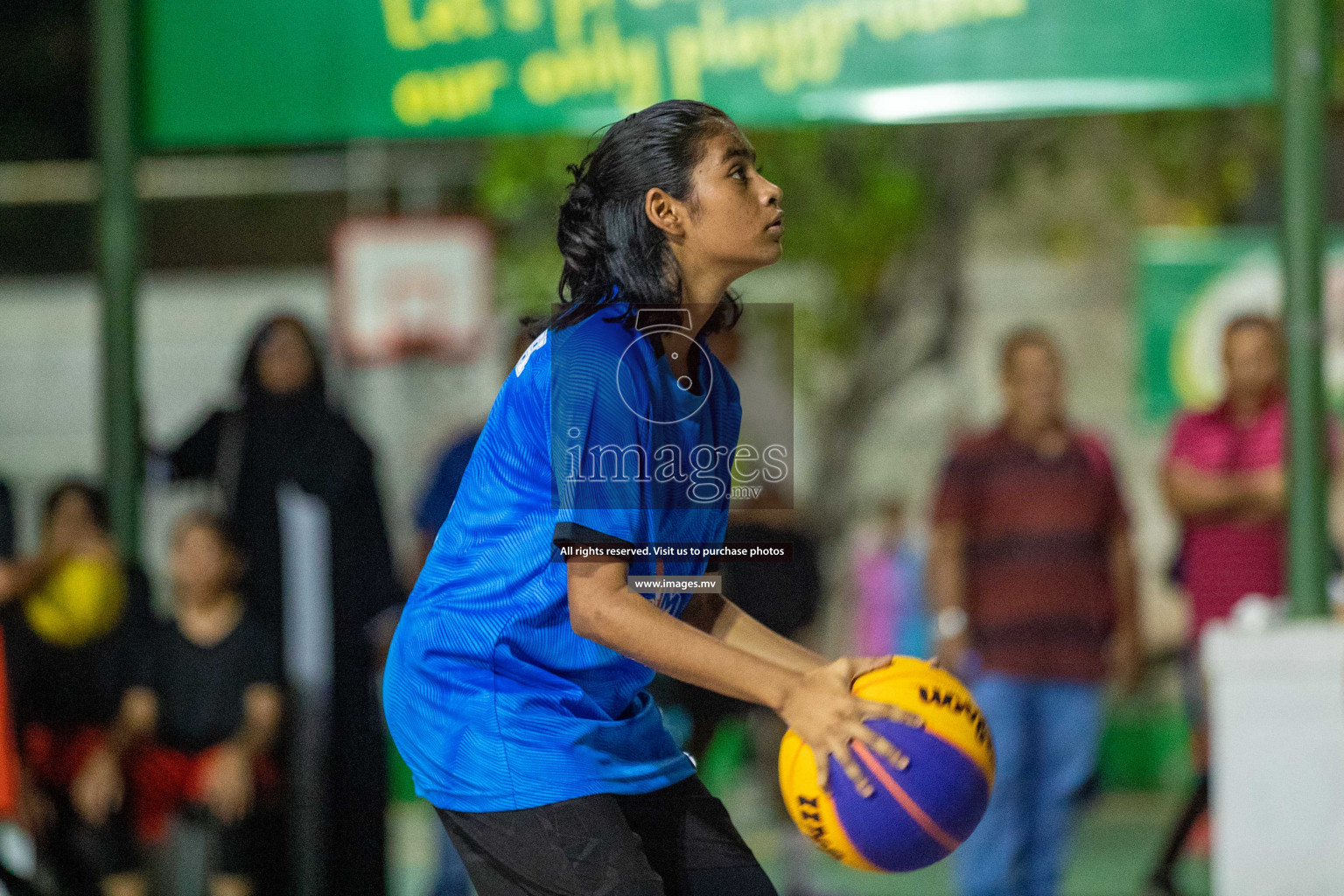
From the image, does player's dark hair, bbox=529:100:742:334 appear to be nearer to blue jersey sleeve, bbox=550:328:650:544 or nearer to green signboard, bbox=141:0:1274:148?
blue jersey sleeve, bbox=550:328:650:544

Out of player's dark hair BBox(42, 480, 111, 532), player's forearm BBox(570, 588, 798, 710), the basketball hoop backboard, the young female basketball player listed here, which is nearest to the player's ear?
the young female basketball player

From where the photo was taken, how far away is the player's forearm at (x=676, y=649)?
253 cm

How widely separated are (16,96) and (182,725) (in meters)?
12.1

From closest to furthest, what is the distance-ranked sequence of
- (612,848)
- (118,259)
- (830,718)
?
(830,718) < (612,848) < (118,259)

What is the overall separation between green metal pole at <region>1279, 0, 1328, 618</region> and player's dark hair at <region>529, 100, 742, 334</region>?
3.87m

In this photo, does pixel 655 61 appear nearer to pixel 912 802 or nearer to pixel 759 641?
pixel 759 641

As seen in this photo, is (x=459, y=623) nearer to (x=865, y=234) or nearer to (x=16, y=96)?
(x=865, y=234)

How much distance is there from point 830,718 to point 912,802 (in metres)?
0.28

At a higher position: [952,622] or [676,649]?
[676,649]

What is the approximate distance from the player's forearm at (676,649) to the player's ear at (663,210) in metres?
0.61

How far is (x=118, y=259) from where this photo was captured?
7.22m

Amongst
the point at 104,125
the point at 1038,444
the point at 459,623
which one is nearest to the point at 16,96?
the point at 104,125

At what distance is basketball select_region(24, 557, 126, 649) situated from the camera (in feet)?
20.8

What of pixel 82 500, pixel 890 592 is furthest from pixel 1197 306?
pixel 82 500
